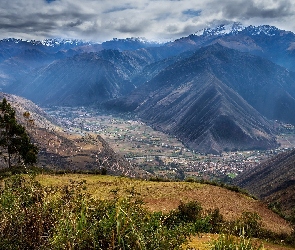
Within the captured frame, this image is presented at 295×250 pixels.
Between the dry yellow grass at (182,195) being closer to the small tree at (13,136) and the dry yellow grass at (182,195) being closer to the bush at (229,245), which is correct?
the small tree at (13,136)

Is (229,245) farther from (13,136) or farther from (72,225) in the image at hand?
(13,136)

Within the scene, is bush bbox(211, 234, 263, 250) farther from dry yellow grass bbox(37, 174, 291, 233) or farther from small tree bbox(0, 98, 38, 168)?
small tree bbox(0, 98, 38, 168)

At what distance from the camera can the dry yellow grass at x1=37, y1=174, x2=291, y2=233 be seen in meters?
35.5

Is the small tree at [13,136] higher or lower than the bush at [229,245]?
higher

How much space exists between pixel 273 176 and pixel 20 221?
176 metres

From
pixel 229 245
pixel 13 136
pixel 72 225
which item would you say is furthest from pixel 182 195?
pixel 13 136

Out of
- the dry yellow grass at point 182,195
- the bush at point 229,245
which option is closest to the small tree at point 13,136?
the dry yellow grass at point 182,195

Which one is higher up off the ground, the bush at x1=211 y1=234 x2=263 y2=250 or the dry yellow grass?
the bush at x1=211 y1=234 x2=263 y2=250

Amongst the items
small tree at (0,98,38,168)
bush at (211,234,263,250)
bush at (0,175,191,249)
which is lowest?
bush at (211,234,263,250)

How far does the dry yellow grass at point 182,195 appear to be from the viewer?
117ft

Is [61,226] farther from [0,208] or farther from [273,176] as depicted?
[273,176]

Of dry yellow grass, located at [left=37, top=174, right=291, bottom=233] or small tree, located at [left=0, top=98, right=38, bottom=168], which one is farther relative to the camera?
small tree, located at [left=0, top=98, right=38, bottom=168]

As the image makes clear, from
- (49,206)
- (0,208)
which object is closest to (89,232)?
(49,206)

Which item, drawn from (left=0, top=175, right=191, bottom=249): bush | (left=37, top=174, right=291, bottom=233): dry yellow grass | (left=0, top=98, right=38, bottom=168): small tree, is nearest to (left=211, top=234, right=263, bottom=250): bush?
(left=0, top=175, right=191, bottom=249): bush
